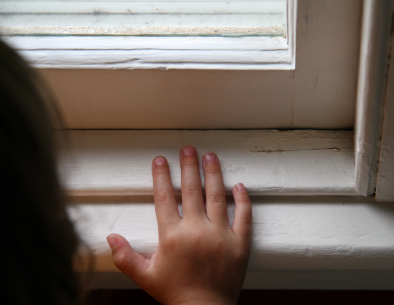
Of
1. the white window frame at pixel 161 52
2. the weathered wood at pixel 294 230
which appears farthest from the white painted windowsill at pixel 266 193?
the white window frame at pixel 161 52

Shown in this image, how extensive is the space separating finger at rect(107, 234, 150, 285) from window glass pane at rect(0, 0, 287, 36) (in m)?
0.29

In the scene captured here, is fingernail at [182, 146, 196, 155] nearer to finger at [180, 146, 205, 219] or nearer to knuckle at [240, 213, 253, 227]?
finger at [180, 146, 205, 219]

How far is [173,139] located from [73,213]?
0.18m

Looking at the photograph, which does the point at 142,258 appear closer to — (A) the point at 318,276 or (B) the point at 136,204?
Answer: (B) the point at 136,204

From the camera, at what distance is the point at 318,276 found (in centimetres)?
53

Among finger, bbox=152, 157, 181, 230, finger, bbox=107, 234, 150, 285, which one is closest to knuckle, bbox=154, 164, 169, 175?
finger, bbox=152, 157, 181, 230

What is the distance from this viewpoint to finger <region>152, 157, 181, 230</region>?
41cm

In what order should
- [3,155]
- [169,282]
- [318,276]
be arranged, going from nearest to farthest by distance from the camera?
[3,155]
[169,282]
[318,276]

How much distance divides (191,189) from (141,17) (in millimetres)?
261

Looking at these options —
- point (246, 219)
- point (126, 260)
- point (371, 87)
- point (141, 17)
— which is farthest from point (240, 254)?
point (141, 17)

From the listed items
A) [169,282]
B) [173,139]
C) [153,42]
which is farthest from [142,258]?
[153,42]

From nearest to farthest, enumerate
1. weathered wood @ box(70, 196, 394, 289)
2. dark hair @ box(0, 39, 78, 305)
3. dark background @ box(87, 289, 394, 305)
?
1. dark hair @ box(0, 39, 78, 305)
2. weathered wood @ box(70, 196, 394, 289)
3. dark background @ box(87, 289, 394, 305)

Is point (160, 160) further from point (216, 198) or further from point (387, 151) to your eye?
point (387, 151)

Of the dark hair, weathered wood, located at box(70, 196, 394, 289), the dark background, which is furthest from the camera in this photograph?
the dark background
